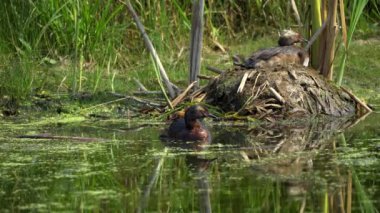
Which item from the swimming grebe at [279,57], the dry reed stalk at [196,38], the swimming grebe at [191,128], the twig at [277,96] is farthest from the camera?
the swimming grebe at [279,57]

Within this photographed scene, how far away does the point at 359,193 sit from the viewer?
20.3ft

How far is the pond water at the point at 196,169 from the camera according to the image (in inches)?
239

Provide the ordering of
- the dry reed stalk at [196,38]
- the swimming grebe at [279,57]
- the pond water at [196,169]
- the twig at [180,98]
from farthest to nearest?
the swimming grebe at [279,57] → the dry reed stalk at [196,38] → the twig at [180,98] → the pond water at [196,169]

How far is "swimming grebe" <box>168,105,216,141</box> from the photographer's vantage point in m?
8.52

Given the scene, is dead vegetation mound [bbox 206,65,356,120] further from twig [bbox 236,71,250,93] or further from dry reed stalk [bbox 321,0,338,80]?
dry reed stalk [bbox 321,0,338,80]

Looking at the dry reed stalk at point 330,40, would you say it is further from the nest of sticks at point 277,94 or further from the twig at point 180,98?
the twig at point 180,98

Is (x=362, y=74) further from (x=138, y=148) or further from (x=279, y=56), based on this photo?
(x=138, y=148)

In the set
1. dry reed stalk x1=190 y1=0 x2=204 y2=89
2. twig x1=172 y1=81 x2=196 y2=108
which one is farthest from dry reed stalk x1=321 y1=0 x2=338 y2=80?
twig x1=172 y1=81 x2=196 y2=108

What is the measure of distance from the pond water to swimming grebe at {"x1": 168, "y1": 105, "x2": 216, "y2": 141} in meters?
0.15

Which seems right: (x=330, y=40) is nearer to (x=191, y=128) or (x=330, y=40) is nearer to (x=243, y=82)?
(x=243, y=82)

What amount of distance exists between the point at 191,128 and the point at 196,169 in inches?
57.4

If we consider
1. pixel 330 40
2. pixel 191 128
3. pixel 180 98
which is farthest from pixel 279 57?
pixel 191 128

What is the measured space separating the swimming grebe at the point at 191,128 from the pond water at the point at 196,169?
0.50 ft

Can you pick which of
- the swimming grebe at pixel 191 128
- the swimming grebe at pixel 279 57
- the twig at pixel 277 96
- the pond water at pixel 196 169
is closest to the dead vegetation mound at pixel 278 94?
the twig at pixel 277 96
